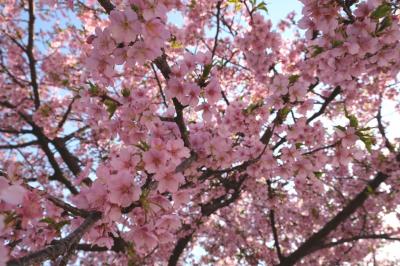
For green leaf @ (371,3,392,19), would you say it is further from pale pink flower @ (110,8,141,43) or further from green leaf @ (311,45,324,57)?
pale pink flower @ (110,8,141,43)

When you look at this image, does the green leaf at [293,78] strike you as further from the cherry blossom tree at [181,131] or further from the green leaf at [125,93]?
the green leaf at [125,93]

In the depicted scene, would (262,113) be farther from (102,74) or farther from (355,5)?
(102,74)

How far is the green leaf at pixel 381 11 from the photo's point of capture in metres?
3.17

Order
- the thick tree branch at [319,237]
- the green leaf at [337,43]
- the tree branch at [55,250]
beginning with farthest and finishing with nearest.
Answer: the thick tree branch at [319,237] < the green leaf at [337,43] < the tree branch at [55,250]

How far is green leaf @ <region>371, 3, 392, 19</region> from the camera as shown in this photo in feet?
10.4

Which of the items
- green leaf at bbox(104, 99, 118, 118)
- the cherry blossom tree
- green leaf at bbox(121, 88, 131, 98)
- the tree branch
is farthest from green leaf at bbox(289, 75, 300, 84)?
the tree branch

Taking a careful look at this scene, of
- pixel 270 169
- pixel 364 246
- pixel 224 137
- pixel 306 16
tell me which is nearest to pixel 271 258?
pixel 364 246

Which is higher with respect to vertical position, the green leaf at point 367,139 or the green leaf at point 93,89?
the green leaf at point 367,139

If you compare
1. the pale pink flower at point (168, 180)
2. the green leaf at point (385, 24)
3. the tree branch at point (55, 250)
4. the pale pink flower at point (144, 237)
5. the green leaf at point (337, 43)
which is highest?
the green leaf at point (385, 24)

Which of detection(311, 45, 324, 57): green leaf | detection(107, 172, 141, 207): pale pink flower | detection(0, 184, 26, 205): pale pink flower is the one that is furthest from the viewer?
detection(311, 45, 324, 57): green leaf

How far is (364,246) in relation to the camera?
1145cm

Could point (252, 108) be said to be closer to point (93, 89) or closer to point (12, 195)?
point (93, 89)

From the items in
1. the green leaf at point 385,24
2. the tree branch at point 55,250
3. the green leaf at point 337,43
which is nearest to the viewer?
the tree branch at point 55,250

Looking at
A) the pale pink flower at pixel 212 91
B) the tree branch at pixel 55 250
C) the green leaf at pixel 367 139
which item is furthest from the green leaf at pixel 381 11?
the tree branch at pixel 55 250
